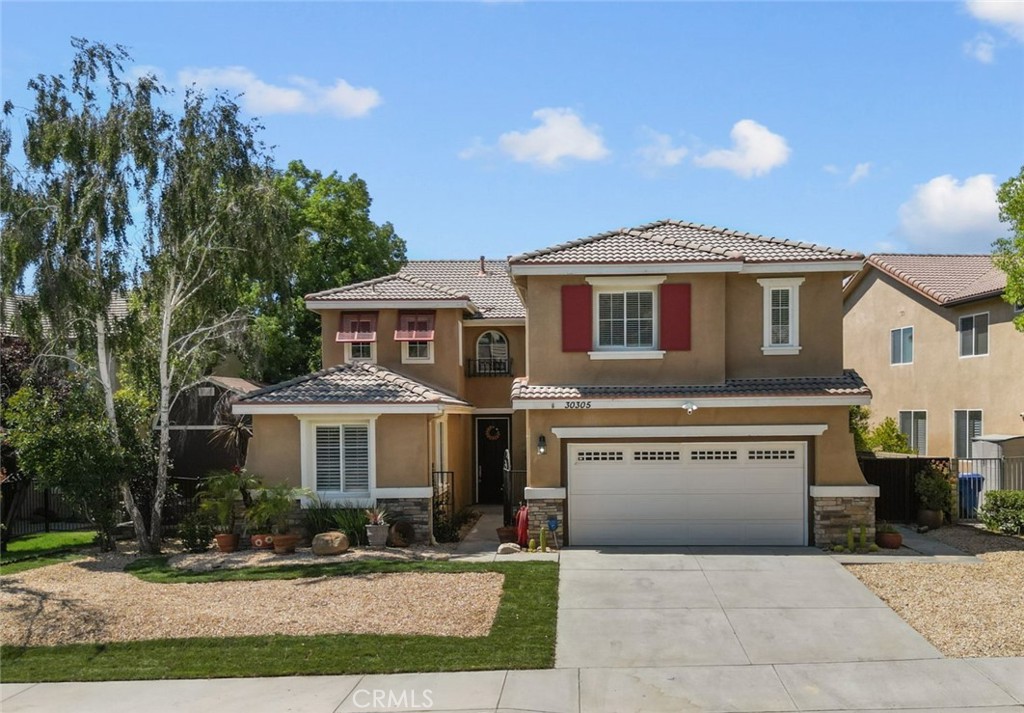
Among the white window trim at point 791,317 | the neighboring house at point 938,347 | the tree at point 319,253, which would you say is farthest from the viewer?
the tree at point 319,253

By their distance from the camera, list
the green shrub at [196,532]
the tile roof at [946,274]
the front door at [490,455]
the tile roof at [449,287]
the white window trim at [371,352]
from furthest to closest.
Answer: the front door at [490,455], the tile roof at [946,274], the white window trim at [371,352], the tile roof at [449,287], the green shrub at [196,532]

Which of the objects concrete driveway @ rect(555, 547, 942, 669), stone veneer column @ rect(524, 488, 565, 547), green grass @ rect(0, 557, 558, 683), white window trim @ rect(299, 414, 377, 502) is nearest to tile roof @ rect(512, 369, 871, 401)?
stone veneer column @ rect(524, 488, 565, 547)

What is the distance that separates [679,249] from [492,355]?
737 centimetres

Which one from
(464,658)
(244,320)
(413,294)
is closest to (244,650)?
(464,658)

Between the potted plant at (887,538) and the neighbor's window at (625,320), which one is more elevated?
the neighbor's window at (625,320)

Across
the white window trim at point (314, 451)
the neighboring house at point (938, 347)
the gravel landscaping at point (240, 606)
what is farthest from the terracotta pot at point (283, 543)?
the neighboring house at point (938, 347)

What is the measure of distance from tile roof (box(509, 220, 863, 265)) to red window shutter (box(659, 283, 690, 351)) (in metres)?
0.62

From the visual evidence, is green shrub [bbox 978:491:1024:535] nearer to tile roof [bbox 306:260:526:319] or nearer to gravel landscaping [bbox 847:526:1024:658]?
gravel landscaping [bbox 847:526:1024:658]

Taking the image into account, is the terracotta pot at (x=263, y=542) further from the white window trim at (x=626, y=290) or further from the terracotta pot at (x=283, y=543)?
the white window trim at (x=626, y=290)

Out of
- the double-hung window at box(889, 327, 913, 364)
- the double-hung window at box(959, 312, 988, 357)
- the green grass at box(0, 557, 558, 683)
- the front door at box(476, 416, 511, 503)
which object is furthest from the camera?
the double-hung window at box(889, 327, 913, 364)

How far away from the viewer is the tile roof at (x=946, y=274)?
22203 mm

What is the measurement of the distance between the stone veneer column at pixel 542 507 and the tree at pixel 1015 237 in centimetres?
936

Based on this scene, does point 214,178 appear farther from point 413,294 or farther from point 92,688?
point 92,688

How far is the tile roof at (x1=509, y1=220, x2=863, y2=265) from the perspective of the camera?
52.0ft
